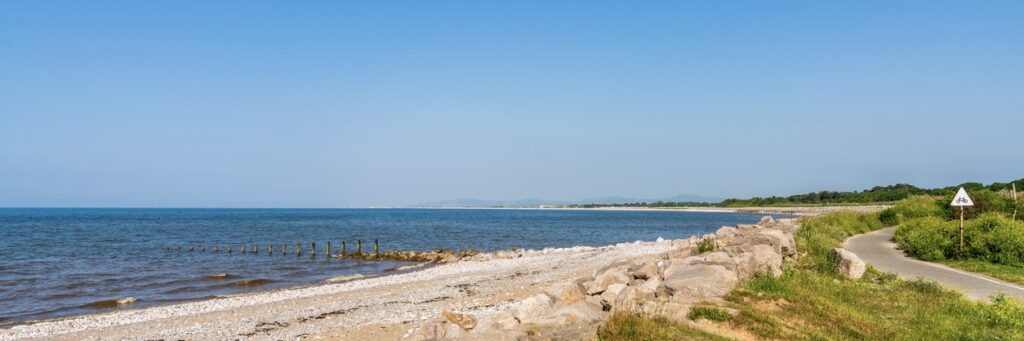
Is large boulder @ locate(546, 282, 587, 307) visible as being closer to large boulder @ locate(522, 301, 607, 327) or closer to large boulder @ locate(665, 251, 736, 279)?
large boulder @ locate(665, 251, 736, 279)

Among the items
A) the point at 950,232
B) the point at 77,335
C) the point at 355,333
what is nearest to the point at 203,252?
the point at 77,335

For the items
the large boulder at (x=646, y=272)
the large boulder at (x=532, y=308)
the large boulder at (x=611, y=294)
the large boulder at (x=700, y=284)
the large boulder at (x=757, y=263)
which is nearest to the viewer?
the large boulder at (x=700, y=284)

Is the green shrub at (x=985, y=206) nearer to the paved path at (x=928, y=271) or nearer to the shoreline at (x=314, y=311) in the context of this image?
the paved path at (x=928, y=271)

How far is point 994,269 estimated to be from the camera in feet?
56.7

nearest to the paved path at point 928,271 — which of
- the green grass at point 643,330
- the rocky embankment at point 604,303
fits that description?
the rocky embankment at point 604,303

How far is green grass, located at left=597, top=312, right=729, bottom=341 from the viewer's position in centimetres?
781

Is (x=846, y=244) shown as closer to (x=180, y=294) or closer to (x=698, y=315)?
(x=698, y=315)

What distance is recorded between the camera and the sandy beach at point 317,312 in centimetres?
1568

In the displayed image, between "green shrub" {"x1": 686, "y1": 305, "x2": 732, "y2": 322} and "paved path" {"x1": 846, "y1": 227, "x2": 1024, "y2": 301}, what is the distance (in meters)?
7.51

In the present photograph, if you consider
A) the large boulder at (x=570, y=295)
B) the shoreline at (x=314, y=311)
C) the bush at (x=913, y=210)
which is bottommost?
the shoreline at (x=314, y=311)

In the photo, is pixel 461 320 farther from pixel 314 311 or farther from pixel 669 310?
pixel 314 311

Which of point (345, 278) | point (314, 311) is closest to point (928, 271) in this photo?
point (314, 311)

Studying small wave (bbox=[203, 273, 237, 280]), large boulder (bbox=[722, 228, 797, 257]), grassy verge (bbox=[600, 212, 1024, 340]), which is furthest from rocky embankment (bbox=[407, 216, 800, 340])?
small wave (bbox=[203, 273, 237, 280])

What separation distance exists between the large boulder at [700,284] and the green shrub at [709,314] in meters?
0.66
